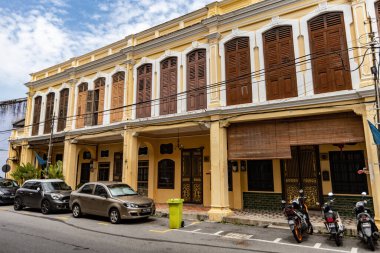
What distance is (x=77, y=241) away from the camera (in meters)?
8.07

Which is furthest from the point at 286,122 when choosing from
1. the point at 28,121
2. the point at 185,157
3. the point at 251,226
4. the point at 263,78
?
the point at 28,121

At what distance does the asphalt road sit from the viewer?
7.29 m

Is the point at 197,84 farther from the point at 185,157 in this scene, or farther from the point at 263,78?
the point at 185,157

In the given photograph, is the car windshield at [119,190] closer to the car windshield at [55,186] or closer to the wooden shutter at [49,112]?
the car windshield at [55,186]

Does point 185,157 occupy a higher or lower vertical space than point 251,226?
higher

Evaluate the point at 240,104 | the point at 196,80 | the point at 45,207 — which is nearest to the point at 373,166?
the point at 240,104

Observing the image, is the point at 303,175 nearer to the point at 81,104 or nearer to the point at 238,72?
the point at 238,72

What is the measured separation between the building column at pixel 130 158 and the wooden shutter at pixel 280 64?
7.48 metres

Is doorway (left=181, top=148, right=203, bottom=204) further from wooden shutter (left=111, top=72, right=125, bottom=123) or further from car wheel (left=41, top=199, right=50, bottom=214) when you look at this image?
car wheel (left=41, top=199, right=50, bottom=214)

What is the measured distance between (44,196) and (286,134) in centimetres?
1153

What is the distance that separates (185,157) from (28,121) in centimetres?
1357

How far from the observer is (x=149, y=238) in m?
8.49

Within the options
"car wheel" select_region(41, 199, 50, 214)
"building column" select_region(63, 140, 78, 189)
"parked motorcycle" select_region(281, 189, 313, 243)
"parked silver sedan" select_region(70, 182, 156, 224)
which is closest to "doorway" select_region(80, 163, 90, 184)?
"building column" select_region(63, 140, 78, 189)

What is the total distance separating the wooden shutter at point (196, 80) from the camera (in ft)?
42.6
